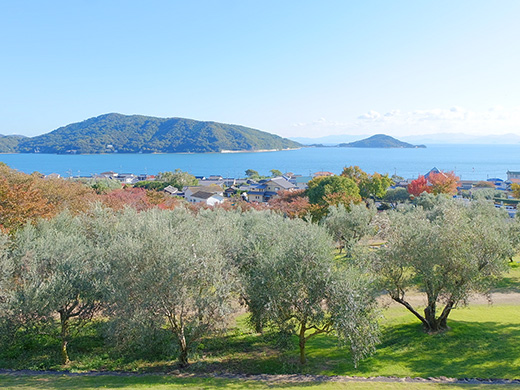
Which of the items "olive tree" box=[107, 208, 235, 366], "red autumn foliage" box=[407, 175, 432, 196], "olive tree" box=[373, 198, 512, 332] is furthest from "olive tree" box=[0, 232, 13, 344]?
"red autumn foliage" box=[407, 175, 432, 196]

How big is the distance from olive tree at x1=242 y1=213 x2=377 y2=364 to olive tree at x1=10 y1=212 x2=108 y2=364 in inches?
266

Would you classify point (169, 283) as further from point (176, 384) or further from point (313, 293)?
point (313, 293)

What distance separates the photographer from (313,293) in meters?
13.8

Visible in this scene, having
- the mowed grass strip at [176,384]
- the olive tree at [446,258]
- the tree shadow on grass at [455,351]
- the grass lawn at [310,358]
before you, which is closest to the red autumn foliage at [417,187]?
the grass lawn at [310,358]

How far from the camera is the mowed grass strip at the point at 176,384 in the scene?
1314 centimetres

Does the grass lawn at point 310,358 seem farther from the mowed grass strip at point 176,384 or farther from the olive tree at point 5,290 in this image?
the olive tree at point 5,290

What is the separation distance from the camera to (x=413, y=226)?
17.0 meters

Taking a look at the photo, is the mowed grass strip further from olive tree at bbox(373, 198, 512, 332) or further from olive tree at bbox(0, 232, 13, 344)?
olive tree at bbox(373, 198, 512, 332)

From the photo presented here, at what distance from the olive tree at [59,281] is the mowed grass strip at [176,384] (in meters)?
2.13

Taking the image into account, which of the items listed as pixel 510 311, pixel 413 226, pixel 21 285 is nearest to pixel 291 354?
pixel 413 226

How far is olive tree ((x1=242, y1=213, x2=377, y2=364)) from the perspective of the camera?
520 inches

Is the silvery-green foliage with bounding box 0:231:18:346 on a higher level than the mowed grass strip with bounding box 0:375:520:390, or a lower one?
higher

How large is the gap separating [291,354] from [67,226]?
56.0 feet

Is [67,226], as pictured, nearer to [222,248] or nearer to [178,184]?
[222,248]
